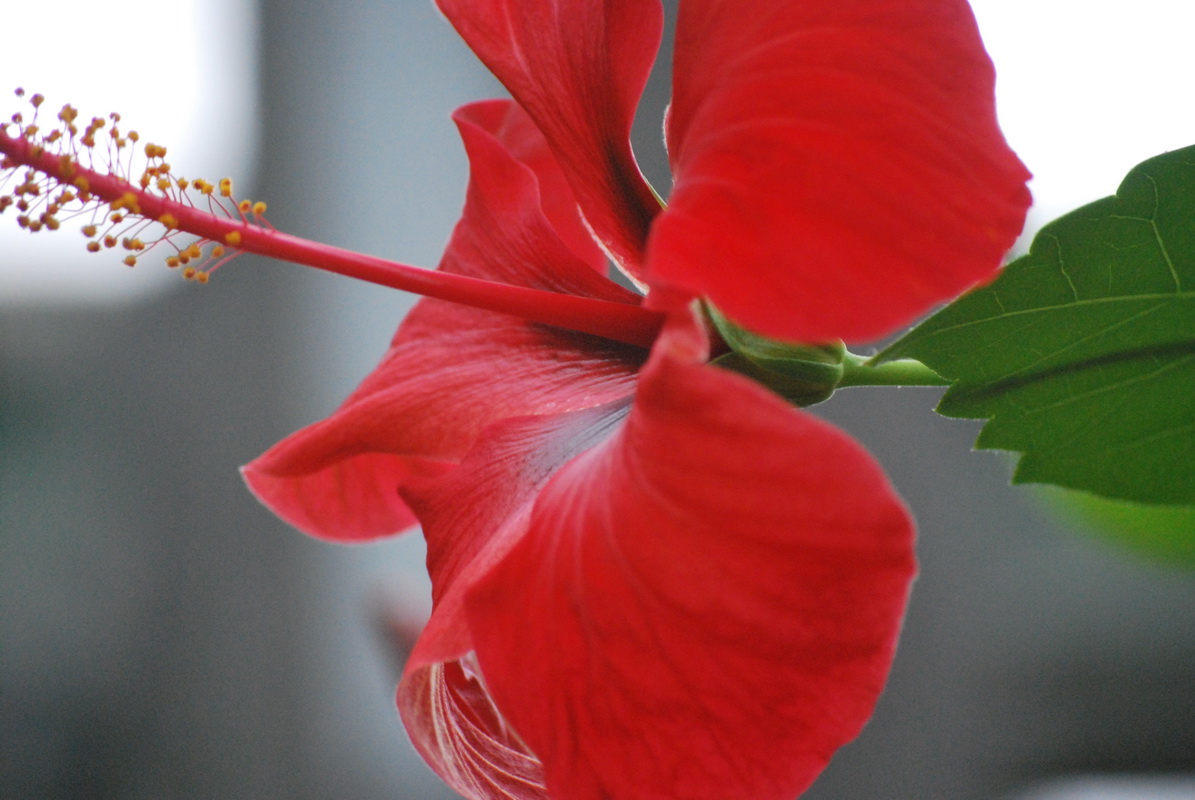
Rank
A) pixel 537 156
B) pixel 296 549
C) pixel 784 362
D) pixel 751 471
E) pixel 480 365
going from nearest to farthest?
pixel 751 471 → pixel 784 362 → pixel 480 365 → pixel 537 156 → pixel 296 549

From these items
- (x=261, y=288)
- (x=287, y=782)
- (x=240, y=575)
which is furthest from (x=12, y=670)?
(x=261, y=288)

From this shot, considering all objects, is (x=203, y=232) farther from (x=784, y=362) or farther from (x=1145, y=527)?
(x=1145, y=527)

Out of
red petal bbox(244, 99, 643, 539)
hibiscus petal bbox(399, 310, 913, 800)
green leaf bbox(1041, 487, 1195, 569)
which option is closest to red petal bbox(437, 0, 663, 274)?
red petal bbox(244, 99, 643, 539)

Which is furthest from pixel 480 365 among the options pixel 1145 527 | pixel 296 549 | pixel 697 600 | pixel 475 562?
pixel 296 549

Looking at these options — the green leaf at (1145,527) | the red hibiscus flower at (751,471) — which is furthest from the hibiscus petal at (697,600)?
the green leaf at (1145,527)

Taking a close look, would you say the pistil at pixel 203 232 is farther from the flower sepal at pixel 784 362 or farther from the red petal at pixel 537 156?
the red petal at pixel 537 156

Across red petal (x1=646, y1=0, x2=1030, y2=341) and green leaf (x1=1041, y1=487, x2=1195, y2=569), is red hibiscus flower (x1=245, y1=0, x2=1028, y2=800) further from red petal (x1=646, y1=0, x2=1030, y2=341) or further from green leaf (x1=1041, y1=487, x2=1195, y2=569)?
green leaf (x1=1041, y1=487, x2=1195, y2=569)
